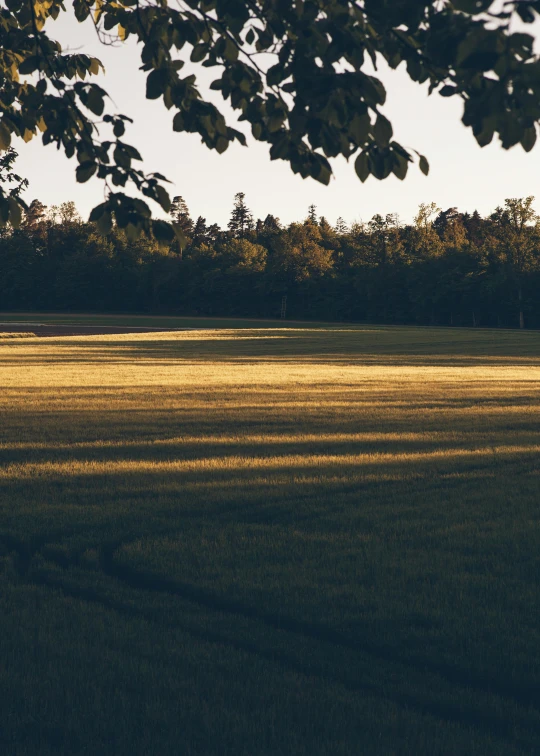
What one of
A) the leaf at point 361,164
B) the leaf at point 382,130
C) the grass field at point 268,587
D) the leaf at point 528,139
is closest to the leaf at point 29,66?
the leaf at point 361,164

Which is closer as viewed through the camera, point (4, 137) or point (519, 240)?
point (4, 137)

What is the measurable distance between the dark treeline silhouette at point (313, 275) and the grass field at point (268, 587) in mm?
76121

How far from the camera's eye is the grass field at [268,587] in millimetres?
4371

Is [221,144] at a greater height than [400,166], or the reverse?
A: [221,144]

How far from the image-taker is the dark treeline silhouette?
8788 centimetres

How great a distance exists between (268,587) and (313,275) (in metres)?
97.7

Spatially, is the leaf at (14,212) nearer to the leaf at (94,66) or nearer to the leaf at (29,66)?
the leaf at (29,66)

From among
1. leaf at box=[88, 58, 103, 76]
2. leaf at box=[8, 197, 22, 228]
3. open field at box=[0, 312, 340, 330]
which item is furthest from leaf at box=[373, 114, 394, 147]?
open field at box=[0, 312, 340, 330]

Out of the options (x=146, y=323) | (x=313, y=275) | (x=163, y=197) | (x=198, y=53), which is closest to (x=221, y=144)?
(x=198, y=53)

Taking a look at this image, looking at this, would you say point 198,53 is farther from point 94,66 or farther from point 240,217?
point 240,217

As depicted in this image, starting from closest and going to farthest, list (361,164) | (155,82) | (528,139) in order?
1. (528,139)
2. (361,164)
3. (155,82)

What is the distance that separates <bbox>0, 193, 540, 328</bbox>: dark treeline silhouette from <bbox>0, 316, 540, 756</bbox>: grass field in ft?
250

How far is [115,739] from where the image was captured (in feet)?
13.7

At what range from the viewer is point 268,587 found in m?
6.23
